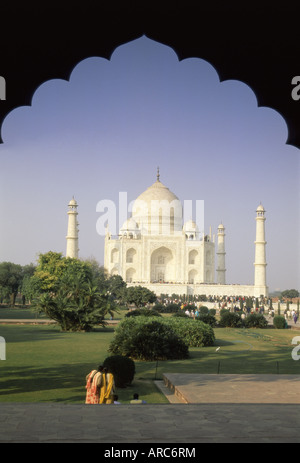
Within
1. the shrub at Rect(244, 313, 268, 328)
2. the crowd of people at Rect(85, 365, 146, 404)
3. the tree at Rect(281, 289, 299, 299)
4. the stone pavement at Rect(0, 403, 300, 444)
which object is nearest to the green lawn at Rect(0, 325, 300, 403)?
the crowd of people at Rect(85, 365, 146, 404)

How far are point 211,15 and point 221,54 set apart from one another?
380mm

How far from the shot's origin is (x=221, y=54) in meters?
4.57

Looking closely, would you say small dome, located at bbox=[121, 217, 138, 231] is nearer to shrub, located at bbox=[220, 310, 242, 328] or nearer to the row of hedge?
shrub, located at bbox=[220, 310, 242, 328]

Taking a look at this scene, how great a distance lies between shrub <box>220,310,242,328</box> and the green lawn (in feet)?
17.6

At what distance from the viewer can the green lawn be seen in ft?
27.8

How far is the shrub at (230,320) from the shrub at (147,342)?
1202 centimetres

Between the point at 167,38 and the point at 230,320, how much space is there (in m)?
21.3

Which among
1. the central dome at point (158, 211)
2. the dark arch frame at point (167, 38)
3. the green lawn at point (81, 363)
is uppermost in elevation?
the central dome at point (158, 211)

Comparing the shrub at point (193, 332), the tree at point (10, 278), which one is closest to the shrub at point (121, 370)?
the shrub at point (193, 332)

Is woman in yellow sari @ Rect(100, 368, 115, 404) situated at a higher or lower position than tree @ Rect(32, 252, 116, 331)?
lower

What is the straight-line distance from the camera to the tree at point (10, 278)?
4041 centimetres

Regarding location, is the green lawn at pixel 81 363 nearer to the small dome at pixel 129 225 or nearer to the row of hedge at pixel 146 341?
the row of hedge at pixel 146 341

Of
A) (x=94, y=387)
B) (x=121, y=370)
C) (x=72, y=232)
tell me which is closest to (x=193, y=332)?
(x=121, y=370)
